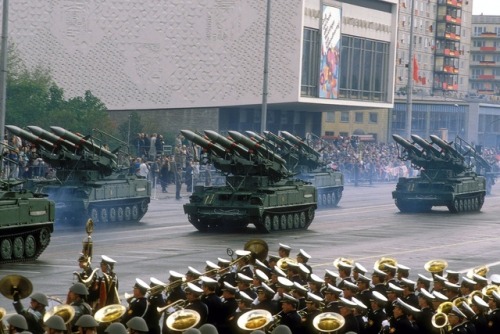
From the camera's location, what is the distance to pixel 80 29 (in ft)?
283

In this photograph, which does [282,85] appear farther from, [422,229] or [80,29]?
[422,229]

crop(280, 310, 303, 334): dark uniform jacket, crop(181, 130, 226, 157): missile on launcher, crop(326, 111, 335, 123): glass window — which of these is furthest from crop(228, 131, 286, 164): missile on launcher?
crop(326, 111, 335, 123): glass window

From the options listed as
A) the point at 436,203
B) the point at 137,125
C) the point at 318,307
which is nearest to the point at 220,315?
the point at 318,307

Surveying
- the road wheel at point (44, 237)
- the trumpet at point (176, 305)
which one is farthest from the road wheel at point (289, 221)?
the trumpet at point (176, 305)

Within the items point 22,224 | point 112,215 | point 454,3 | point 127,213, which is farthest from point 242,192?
point 454,3

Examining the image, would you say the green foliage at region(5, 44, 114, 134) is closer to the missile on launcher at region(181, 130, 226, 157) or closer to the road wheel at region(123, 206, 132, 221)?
the road wheel at region(123, 206, 132, 221)

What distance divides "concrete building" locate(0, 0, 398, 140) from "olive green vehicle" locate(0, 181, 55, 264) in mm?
46237

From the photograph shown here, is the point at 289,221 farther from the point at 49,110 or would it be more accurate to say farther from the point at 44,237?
the point at 49,110

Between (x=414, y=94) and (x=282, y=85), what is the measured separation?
49.4m

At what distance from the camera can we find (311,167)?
54719mm

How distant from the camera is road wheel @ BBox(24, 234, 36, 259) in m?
32.3

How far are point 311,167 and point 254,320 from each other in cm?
3944

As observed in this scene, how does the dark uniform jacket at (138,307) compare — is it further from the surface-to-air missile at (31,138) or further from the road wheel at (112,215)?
the road wheel at (112,215)

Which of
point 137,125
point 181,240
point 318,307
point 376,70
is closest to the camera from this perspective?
point 318,307
